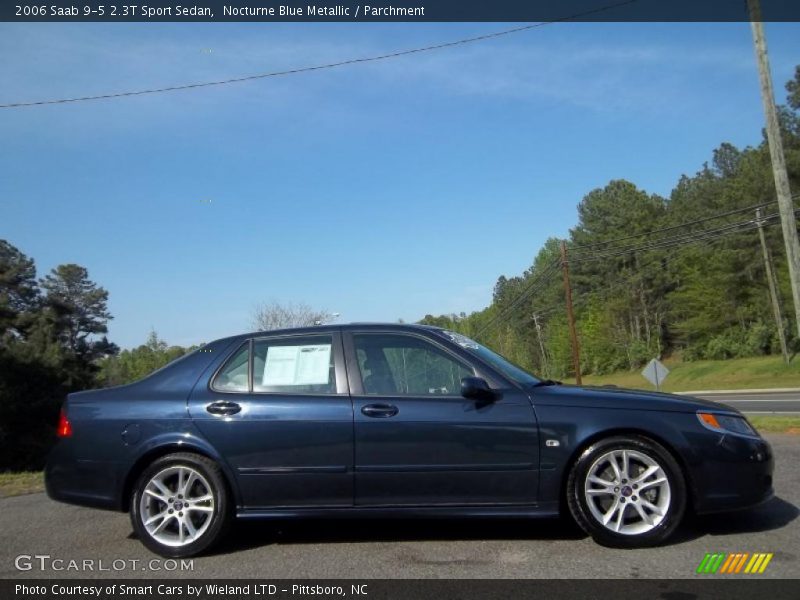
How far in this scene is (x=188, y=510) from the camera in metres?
4.63

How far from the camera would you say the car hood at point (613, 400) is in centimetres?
455

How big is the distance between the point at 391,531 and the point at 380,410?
1.01 metres

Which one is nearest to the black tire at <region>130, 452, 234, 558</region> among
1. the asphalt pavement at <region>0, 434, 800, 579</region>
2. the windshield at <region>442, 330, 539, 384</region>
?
the asphalt pavement at <region>0, 434, 800, 579</region>

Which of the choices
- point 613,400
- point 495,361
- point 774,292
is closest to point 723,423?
point 613,400

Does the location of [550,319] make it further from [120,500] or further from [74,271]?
[120,500]

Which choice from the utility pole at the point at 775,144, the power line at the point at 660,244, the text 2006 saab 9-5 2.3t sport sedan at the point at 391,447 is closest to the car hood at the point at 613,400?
the text 2006 saab 9-5 2.3t sport sedan at the point at 391,447

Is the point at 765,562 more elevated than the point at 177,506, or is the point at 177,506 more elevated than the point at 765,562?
the point at 177,506

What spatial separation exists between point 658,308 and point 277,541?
242ft

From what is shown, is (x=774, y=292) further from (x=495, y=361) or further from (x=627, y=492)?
(x=627, y=492)

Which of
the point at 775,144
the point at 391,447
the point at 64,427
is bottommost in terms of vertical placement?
the point at 391,447

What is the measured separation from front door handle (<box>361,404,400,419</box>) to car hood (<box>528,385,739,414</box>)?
924 millimetres

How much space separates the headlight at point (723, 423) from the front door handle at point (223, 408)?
3.05 m

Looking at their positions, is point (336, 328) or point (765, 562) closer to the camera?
point (765, 562)

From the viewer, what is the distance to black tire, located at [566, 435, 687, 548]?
14.3 ft
